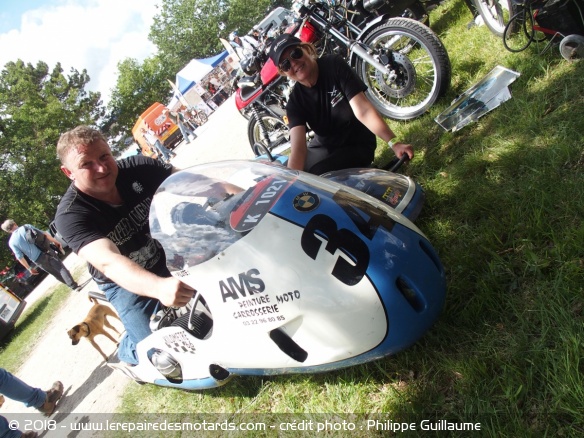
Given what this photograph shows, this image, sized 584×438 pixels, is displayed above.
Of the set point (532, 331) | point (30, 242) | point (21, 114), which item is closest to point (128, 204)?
point (532, 331)

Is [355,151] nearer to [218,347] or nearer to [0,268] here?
[218,347]

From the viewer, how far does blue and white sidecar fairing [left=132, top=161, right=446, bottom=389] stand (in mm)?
1642

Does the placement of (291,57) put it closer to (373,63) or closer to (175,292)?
(373,63)

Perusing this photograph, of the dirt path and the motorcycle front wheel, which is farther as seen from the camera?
the dirt path

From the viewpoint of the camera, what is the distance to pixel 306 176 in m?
2.15

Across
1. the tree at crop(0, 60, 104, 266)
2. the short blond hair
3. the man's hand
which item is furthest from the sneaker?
the tree at crop(0, 60, 104, 266)

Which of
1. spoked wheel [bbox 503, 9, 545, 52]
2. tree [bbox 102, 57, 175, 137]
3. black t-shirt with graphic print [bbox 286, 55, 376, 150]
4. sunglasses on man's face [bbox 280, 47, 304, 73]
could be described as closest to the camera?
sunglasses on man's face [bbox 280, 47, 304, 73]

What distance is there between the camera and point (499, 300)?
6.28 feet

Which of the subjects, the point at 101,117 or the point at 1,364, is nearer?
the point at 1,364

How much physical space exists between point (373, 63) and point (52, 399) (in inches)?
196

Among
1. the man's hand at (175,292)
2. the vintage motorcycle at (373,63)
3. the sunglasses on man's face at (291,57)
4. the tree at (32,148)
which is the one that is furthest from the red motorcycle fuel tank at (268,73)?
the tree at (32,148)

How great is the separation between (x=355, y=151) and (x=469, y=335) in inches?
78.9

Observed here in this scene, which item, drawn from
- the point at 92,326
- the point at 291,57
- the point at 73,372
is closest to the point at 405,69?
the point at 291,57

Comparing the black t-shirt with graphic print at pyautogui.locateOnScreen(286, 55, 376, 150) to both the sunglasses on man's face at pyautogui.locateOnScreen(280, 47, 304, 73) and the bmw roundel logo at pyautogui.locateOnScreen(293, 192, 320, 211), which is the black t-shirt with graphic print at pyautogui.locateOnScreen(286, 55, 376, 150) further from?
the bmw roundel logo at pyautogui.locateOnScreen(293, 192, 320, 211)
